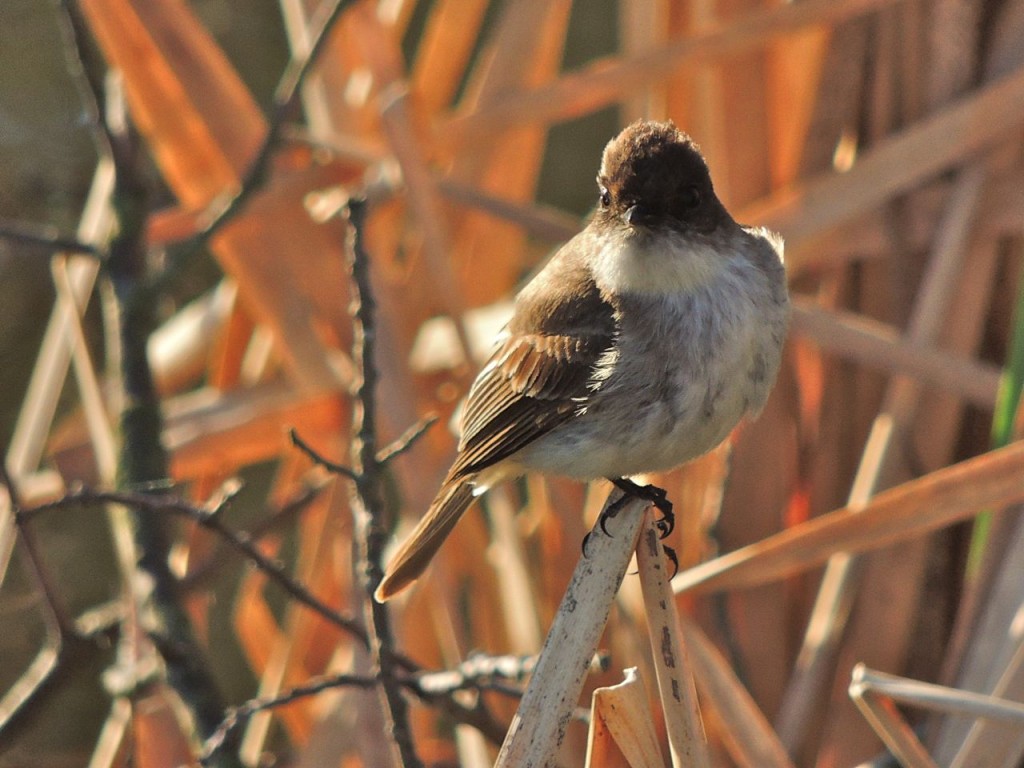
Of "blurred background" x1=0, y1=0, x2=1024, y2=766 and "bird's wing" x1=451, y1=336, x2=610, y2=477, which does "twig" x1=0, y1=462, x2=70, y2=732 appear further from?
"bird's wing" x1=451, y1=336, x2=610, y2=477

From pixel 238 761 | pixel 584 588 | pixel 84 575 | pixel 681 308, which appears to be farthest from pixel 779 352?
pixel 84 575

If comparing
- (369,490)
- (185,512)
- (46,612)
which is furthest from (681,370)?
(46,612)

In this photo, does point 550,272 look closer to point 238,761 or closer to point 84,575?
point 238,761

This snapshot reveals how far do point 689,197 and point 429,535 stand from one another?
0.67 m

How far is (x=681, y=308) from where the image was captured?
197 centimetres

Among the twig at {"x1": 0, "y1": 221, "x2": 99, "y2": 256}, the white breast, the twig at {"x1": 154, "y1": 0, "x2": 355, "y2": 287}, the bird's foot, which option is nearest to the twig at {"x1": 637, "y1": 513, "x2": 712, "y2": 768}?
the bird's foot

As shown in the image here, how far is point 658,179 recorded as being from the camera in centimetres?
193

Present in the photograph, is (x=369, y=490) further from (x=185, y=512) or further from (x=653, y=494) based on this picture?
(x=653, y=494)

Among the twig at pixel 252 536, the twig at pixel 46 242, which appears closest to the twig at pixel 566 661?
the twig at pixel 252 536

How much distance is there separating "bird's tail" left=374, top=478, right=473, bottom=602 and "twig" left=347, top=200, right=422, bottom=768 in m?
0.41

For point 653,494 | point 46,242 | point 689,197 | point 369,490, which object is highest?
point 46,242

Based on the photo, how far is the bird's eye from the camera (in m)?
1.95

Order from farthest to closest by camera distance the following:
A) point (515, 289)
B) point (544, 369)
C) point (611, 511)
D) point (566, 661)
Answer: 1. point (515, 289)
2. point (544, 369)
3. point (611, 511)
4. point (566, 661)

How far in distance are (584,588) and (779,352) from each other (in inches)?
24.5
